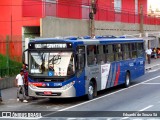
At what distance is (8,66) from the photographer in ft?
84.9

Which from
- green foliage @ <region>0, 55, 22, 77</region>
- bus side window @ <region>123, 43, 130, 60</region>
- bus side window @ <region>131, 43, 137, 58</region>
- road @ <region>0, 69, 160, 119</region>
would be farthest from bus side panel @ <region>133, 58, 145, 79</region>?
green foliage @ <region>0, 55, 22, 77</region>

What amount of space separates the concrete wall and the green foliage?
376 cm

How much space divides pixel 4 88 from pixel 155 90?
8.30 meters

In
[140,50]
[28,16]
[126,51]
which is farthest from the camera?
[28,16]

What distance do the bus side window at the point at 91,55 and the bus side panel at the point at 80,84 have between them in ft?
3.31

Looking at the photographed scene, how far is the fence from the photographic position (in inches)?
1013

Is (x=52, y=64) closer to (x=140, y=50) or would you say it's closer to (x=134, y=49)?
(x=134, y=49)

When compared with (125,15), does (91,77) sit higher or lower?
lower

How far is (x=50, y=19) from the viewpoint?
3034 cm

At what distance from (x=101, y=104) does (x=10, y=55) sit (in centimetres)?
1004

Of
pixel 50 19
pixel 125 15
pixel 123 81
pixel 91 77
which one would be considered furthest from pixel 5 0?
pixel 125 15

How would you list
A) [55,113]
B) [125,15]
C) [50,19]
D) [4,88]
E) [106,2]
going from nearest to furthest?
1. [55,113]
2. [4,88]
3. [50,19]
4. [106,2]
5. [125,15]

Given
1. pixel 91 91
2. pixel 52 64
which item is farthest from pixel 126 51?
pixel 52 64

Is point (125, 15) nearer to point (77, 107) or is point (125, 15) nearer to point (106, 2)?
point (106, 2)
